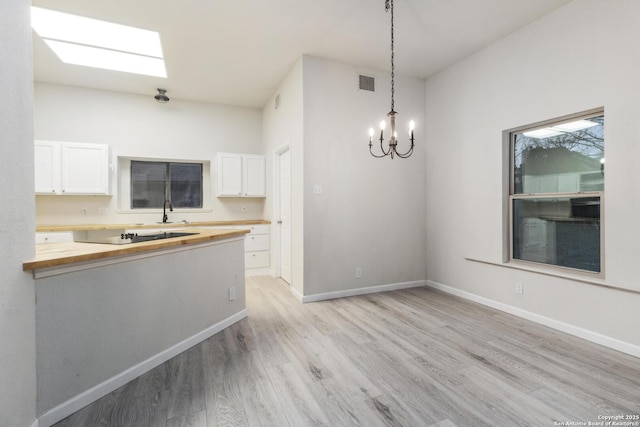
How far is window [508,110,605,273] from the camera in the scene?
2613mm

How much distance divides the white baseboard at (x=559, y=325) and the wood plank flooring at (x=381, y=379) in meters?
0.07

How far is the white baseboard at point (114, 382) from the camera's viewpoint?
160 cm

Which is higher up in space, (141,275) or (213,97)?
(213,97)

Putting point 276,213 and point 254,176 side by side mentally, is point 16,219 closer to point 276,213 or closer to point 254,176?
point 276,213

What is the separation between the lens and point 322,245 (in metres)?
3.73

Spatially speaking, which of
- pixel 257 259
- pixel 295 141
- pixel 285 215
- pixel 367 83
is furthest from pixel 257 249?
pixel 367 83

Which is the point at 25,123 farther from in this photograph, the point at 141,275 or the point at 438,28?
the point at 438,28

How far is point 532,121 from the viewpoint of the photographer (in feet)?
9.78

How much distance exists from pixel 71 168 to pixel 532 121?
19.8ft

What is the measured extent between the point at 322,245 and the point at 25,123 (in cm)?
285

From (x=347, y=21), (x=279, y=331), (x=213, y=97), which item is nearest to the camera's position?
(x=279, y=331)

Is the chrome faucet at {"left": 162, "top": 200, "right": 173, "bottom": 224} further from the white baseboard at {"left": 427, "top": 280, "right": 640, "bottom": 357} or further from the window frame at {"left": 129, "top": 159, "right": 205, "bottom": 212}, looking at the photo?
the white baseboard at {"left": 427, "top": 280, "right": 640, "bottom": 357}

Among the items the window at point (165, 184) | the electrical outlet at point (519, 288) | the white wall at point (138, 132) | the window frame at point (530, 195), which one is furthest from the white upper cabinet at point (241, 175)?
the electrical outlet at point (519, 288)

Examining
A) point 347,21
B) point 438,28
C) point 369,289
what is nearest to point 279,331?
point 369,289
